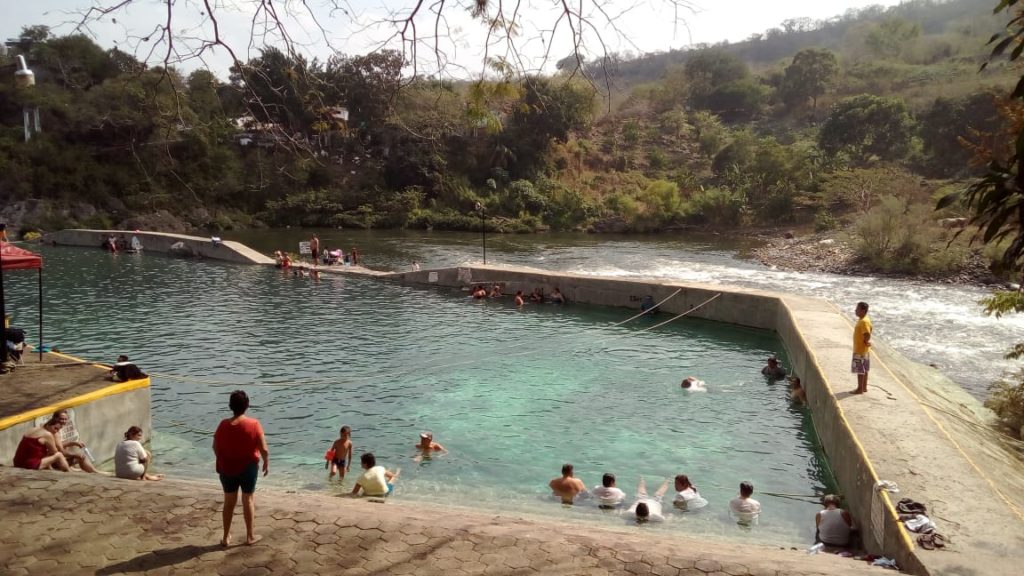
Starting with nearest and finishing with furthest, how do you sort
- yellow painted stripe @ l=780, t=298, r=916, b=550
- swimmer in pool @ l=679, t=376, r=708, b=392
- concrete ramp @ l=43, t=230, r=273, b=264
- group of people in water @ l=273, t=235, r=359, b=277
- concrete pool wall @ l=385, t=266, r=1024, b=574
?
1. concrete pool wall @ l=385, t=266, r=1024, b=574
2. yellow painted stripe @ l=780, t=298, r=916, b=550
3. swimmer in pool @ l=679, t=376, r=708, b=392
4. group of people in water @ l=273, t=235, r=359, b=277
5. concrete ramp @ l=43, t=230, r=273, b=264

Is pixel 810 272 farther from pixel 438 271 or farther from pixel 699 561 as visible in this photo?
pixel 699 561

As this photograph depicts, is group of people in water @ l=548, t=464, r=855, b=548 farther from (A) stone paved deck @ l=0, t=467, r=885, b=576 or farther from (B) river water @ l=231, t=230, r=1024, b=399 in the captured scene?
(B) river water @ l=231, t=230, r=1024, b=399

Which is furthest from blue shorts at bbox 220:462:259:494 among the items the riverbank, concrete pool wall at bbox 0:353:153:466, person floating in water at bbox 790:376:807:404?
the riverbank

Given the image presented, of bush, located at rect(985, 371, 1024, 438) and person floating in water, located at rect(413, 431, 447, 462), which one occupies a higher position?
bush, located at rect(985, 371, 1024, 438)

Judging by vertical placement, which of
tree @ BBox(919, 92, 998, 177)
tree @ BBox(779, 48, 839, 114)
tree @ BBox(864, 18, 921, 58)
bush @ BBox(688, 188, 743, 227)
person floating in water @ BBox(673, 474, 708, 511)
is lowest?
person floating in water @ BBox(673, 474, 708, 511)

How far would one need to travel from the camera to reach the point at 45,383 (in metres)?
11.0

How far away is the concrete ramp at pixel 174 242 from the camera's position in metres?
34.8

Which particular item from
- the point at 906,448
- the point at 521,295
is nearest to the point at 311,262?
the point at 521,295

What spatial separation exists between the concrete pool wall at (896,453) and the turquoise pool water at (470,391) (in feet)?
2.91

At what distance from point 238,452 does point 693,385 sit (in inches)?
433

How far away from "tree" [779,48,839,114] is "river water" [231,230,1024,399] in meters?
44.4

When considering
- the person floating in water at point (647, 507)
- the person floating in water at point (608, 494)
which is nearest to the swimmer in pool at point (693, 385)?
the person floating in water at point (647, 507)

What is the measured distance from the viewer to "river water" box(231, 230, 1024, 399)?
2014cm

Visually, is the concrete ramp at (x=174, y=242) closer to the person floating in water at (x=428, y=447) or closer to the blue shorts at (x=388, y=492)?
the person floating in water at (x=428, y=447)
